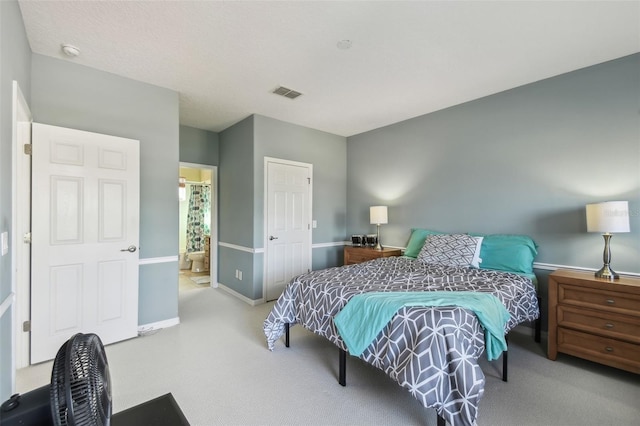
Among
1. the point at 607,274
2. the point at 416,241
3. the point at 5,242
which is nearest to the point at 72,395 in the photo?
the point at 5,242

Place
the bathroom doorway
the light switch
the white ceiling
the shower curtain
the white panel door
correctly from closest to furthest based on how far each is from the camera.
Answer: the light switch, the white ceiling, the white panel door, the bathroom doorway, the shower curtain

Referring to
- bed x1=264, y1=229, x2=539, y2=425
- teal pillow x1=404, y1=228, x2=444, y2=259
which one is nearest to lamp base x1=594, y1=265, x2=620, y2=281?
bed x1=264, y1=229, x2=539, y2=425

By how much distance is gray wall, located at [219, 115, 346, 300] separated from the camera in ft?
13.2

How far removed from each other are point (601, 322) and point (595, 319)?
0.04 meters

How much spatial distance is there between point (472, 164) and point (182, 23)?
10.8ft

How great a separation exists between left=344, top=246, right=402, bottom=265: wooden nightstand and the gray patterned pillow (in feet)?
2.20

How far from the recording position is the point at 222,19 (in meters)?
2.09

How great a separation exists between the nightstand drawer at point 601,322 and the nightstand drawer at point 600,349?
51 mm

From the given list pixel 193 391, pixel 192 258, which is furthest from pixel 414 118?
pixel 192 258

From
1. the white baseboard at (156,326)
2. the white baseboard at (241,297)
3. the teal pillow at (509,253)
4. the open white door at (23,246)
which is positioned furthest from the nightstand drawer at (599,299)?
the open white door at (23,246)

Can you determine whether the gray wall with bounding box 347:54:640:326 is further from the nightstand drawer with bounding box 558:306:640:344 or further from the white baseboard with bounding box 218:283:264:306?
the white baseboard with bounding box 218:283:264:306

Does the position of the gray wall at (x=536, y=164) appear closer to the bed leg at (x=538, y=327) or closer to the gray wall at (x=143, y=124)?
the bed leg at (x=538, y=327)

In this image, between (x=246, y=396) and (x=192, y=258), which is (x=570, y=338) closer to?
(x=246, y=396)

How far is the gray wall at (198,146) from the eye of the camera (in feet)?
14.8
